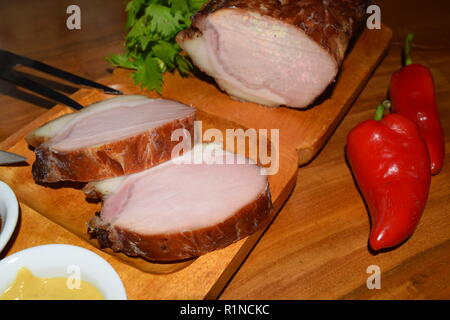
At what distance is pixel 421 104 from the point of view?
A: 2.82m

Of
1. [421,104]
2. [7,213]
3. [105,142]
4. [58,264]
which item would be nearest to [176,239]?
[58,264]

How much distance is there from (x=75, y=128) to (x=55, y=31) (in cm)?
190

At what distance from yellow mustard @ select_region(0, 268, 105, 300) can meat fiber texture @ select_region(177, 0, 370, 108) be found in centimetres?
164

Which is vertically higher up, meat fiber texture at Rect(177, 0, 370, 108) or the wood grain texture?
meat fiber texture at Rect(177, 0, 370, 108)

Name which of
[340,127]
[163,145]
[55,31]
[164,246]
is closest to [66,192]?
[163,145]

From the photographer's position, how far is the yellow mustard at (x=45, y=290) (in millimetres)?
1759

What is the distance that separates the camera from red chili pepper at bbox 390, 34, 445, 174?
104 inches

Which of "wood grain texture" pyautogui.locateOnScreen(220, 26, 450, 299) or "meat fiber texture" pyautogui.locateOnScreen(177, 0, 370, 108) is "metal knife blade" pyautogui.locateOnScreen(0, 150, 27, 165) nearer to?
"meat fiber texture" pyautogui.locateOnScreen(177, 0, 370, 108)

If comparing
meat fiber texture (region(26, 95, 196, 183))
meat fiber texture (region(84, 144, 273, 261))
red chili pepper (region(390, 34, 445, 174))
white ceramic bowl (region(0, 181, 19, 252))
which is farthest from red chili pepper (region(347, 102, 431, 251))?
white ceramic bowl (region(0, 181, 19, 252))

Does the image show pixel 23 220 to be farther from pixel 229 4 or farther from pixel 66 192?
pixel 229 4

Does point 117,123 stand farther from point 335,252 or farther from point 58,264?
point 335,252

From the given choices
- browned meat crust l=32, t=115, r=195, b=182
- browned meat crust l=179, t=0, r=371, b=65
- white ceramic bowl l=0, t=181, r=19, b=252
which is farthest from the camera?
browned meat crust l=179, t=0, r=371, b=65

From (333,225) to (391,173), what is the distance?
43cm

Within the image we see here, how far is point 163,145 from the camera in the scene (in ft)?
7.61
